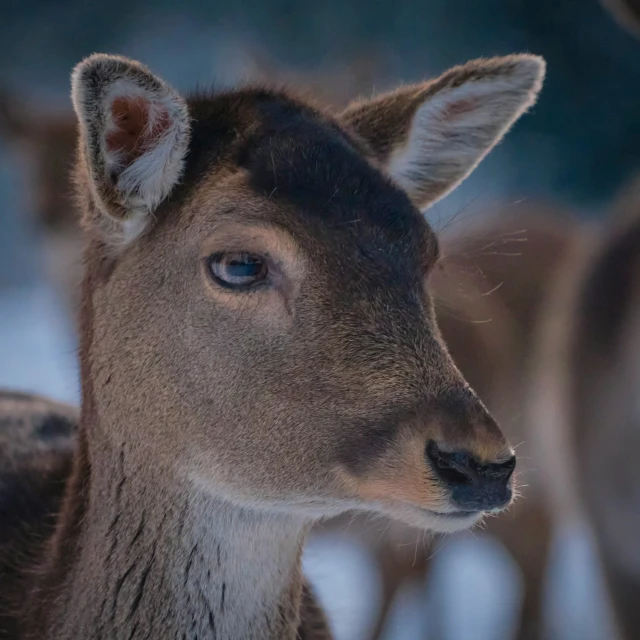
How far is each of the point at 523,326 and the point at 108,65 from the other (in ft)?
10.6

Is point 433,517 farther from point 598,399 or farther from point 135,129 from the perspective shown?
point 598,399

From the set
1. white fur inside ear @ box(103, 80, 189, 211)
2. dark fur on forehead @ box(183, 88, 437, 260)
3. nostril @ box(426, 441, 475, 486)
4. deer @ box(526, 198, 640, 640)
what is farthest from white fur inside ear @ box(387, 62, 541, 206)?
deer @ box(526, 198, 640, 640)

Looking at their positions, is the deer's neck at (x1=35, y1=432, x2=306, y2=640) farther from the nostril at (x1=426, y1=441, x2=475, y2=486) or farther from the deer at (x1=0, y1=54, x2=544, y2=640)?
the nostril at (x1=426, y1=441, x2=475, y2=486)

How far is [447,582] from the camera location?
4828mm

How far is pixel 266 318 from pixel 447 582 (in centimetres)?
353

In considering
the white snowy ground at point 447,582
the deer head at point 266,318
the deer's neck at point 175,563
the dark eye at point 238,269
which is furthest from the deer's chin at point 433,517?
the white snowy ground at point 447,582

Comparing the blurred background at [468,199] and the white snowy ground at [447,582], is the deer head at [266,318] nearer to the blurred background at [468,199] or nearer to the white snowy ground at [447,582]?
the blurred background at [468,199]

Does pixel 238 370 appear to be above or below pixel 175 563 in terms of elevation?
above

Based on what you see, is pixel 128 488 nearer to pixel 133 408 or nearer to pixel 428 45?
pixel 133 408

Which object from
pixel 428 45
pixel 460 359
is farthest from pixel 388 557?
pixel 428 45

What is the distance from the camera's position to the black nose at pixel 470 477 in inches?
61.6

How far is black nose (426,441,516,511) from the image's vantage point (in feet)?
5.14

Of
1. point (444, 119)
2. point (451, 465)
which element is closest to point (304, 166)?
point (444, 119)

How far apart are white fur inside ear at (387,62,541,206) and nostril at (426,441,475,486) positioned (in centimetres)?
97
